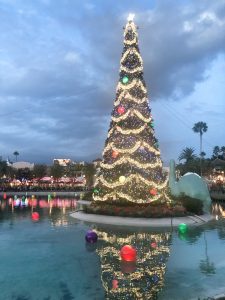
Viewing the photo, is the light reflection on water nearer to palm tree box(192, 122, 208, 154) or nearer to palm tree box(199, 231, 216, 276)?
palm tree box(199, 231, 216, 276)

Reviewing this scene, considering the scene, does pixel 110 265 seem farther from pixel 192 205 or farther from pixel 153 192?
pixel 192 205

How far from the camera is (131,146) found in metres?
31.3

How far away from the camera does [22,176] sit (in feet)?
421

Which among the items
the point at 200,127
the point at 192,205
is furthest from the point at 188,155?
the point at 192,205

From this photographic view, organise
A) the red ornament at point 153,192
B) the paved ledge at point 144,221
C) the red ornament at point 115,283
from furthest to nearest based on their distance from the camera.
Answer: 1. the red ornament at point 153,192
2. the paved ledge at point 144,221
3. the red ornament at point 115,283

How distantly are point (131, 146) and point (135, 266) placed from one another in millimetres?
16475

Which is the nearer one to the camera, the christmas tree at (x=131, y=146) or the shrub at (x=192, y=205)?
the christmas tree at (x=131, y=146)

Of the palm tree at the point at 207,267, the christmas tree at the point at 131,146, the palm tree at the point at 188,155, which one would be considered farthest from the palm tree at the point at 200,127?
the palm tree at the point at 207,267

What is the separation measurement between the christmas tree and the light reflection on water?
5.72 meters

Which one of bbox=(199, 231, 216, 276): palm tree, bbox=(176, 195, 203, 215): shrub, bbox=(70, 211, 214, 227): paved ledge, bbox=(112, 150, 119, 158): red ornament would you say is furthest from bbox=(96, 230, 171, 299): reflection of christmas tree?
bbox=(112, 150, 119, 158): red ornament

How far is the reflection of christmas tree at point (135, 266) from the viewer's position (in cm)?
1227

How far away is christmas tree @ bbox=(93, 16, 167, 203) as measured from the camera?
3042 centimetres

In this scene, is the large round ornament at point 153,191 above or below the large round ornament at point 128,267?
above

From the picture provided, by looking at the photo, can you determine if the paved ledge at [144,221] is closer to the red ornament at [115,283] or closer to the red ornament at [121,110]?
the red ornament at [121,110]
